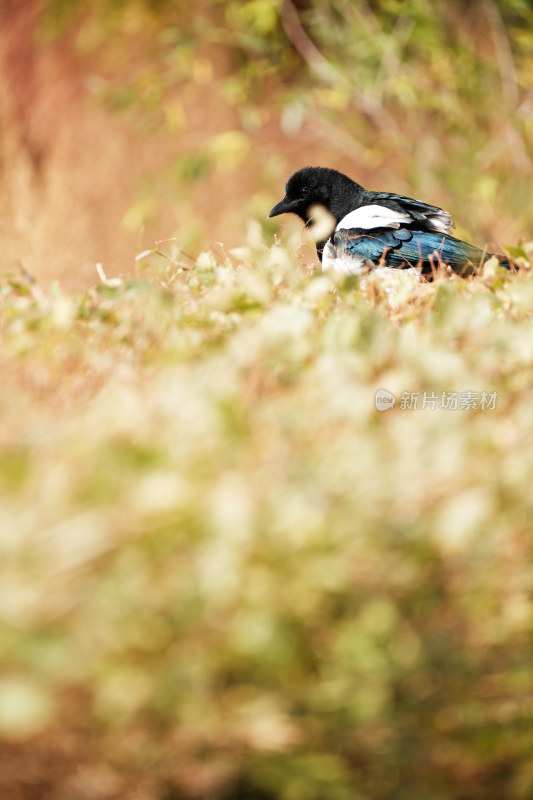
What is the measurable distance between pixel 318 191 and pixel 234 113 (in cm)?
317

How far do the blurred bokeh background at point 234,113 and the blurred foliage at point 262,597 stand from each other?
4.80 meters

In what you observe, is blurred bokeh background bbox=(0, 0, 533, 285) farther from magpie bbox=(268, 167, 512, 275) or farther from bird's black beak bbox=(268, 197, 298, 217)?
magpie bbox=(268, 167, 512, 275)

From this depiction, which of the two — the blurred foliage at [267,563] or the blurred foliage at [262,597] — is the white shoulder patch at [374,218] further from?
the blurred foliage at [262,597]

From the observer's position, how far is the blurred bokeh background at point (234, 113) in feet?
20.2

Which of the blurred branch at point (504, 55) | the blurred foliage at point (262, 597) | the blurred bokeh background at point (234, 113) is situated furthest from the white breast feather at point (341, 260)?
the blurred branch at point (504, 55)

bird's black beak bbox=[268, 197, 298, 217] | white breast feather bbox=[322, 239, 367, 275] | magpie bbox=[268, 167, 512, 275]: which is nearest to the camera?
magpie bbox=[268, 167, 512, 275]

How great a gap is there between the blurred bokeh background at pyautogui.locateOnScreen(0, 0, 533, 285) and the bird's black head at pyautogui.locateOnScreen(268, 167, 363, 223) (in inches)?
86.8

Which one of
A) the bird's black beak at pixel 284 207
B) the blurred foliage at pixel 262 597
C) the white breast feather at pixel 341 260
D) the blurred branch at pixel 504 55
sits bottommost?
the blurred foliage at pixel 262 597

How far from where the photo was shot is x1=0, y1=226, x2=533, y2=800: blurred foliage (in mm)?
1059

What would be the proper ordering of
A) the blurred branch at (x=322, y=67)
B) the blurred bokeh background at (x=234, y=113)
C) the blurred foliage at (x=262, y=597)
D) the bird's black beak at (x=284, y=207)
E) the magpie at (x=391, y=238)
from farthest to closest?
the blurred branch at (x=322, y=67), the blurred bokeh background at (x=234, y=113), the bird's black beak at (x=284, y=207), the magpie at (x=391, y=238), the blurred foliage at (x=262, y=597)

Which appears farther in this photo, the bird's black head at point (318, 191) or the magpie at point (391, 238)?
the bird's black head at point (318, 191)

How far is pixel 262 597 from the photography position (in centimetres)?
110

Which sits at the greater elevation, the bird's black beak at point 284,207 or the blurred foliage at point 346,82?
the blurred foliage at point 346,82

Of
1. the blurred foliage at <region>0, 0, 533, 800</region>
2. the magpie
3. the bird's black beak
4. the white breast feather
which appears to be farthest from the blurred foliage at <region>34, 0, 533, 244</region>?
the blurred foliage at <region>0, 0, 533, 800</region>
